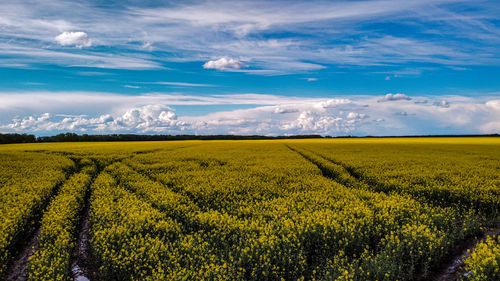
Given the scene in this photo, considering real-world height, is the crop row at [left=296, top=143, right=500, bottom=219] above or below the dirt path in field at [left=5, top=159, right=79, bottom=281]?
above

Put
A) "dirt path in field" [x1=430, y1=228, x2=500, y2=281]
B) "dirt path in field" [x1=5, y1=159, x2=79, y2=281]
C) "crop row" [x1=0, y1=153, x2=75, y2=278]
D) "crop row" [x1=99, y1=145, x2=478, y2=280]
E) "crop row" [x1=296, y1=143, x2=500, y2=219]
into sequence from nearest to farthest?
"dirt path in field" [x1=430, y1=228, x2=500, y2=281], "crop row" [x1=99, y1=145, x2=478, y2=280], "dirt path in field" [x1=5, y1=159, x2=79, y2=281], "crop row" [x1=0, y1=153, x2=75, y2=278], "crop row" [x1=296, y1=143, x2=500, y2=219]

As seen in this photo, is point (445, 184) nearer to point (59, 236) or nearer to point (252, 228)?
point (252, 228)

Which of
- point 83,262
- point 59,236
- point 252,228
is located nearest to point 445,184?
point 252,228

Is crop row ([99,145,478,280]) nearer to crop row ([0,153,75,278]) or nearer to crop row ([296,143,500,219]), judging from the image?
crop row ([296,143,500,219])

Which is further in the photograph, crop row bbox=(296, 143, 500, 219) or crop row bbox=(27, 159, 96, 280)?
crop row bbox=(296, 143, 500, 219)

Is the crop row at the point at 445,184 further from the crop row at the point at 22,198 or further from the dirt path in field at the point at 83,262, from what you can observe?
the crop row at the point at 22,198

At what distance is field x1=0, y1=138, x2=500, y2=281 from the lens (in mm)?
7926

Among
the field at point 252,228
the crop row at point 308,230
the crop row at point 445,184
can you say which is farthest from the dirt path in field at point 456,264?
the crop row at point 445,184

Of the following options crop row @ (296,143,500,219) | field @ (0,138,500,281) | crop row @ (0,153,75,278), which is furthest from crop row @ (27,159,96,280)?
crop row @ (296,143,500,219)

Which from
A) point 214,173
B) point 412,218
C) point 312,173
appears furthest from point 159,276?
point 312,173

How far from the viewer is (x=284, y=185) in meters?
16.9

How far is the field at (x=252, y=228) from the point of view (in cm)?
793

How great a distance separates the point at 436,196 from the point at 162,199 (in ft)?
48.6

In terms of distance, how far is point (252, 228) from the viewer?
32.6 ft
